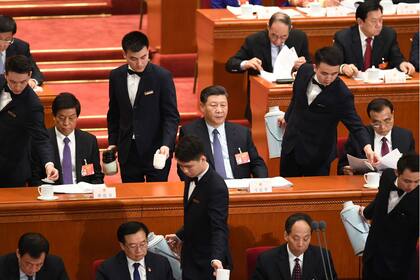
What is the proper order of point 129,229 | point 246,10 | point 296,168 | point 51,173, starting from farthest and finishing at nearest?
point 246,10 → point 296,168 → point 51,173 → point 129,229

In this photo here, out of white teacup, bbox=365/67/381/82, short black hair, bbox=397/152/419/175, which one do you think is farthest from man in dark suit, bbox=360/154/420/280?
white teacup, bbox=365/67/381/82

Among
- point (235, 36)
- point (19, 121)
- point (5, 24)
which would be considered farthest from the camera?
point (235, 36)

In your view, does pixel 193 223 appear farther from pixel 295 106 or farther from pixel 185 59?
pixel 185 59

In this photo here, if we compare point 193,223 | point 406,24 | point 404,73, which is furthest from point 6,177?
point 406,24

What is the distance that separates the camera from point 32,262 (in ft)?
20.4

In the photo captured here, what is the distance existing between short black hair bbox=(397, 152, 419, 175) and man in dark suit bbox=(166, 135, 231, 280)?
0.89 meters

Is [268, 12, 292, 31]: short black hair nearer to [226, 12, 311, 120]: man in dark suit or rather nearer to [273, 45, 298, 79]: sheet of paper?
[226, 12, 311, 120]: man in dark suit

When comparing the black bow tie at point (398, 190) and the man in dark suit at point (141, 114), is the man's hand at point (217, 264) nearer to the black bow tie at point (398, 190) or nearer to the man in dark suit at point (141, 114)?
the black bow tie at point (398, 190)

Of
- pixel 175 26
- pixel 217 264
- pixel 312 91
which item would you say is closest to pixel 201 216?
pixel 217 264

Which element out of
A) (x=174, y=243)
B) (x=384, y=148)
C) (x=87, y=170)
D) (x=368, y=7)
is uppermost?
(x=368, y=7)

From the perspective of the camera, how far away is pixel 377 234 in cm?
623

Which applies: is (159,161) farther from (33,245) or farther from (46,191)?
(33,245)

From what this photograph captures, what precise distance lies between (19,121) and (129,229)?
1050mm

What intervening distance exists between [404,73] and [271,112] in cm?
119
